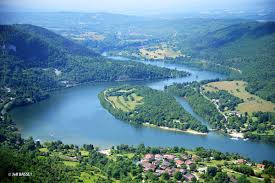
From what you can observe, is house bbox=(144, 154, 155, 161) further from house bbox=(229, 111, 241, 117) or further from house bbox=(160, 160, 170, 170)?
house bbox=(229, 111, 241, 117)

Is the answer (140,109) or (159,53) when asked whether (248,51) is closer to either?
(159,53)

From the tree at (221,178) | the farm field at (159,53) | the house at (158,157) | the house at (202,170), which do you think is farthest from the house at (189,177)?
the farm field at (159,53)

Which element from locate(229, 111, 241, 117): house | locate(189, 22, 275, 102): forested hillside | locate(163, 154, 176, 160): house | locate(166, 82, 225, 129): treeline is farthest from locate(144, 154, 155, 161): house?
locate(189, 22, 275, 102): forested hillside

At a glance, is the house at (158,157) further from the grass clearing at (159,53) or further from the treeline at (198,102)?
the grass clearing at (159,53)

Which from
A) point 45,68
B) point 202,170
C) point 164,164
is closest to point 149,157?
point 164,164

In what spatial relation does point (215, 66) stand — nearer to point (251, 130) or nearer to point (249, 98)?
point (249, 98)

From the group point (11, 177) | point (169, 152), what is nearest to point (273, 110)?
point (169, 152)
